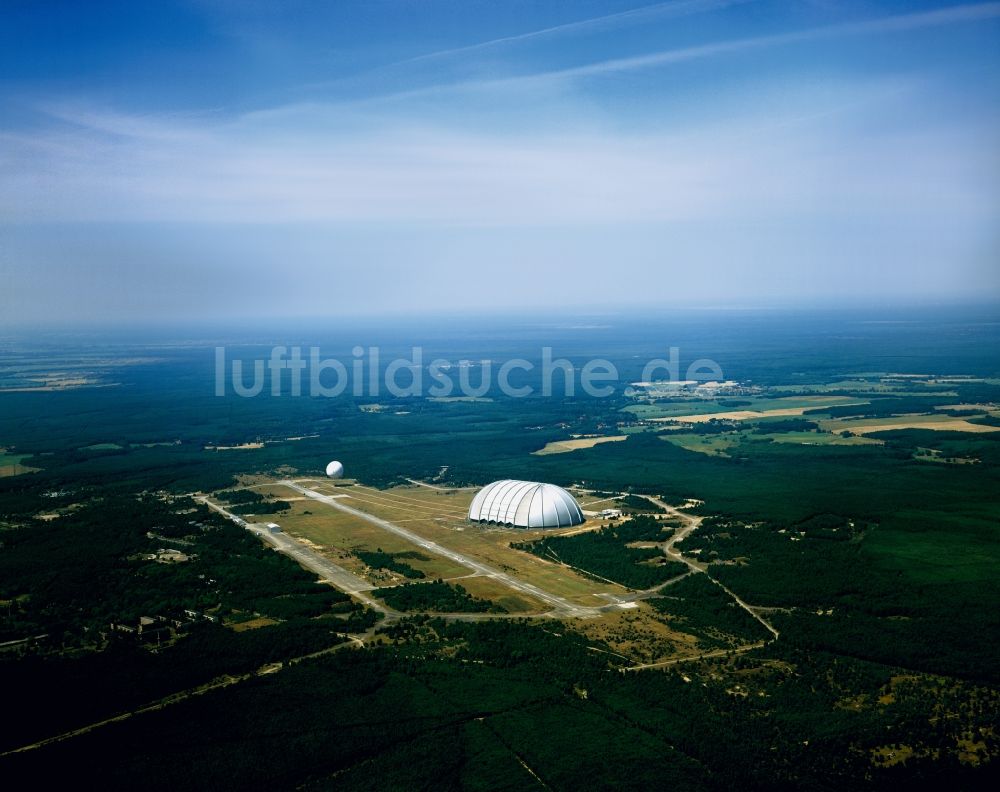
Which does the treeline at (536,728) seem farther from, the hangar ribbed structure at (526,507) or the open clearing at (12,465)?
the open clearing at (12,465)

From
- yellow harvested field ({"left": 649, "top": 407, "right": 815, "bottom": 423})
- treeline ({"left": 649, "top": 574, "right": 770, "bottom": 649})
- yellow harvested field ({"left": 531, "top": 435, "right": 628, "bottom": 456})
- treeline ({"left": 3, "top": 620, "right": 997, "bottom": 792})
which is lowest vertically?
treeline ({"left": 3, "top": 620, "right": 997, "bottom": 792})

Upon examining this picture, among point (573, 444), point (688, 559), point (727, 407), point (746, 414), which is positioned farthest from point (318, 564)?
point (727, 407)

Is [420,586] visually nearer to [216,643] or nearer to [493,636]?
[493,636]

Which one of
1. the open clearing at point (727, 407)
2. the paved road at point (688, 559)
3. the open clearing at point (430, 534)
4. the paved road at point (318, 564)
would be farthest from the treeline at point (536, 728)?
the open clearing at point (727, 407)

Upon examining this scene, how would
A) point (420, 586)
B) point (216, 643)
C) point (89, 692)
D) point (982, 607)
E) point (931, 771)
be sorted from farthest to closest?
point (420, 586)
point (982, 607)
point (216, 643)
point (89, 692)
point (931, 771)

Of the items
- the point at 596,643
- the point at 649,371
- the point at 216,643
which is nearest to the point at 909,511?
the point at 596,643

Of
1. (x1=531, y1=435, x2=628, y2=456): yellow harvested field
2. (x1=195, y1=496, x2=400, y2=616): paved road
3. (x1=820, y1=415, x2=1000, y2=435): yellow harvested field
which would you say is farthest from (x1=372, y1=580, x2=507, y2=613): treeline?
(x1=820, y1=415, x2=1000, y2=435): yellow harvested field

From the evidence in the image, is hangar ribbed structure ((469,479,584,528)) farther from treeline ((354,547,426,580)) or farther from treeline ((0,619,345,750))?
treeline ((0,619,345,750))
